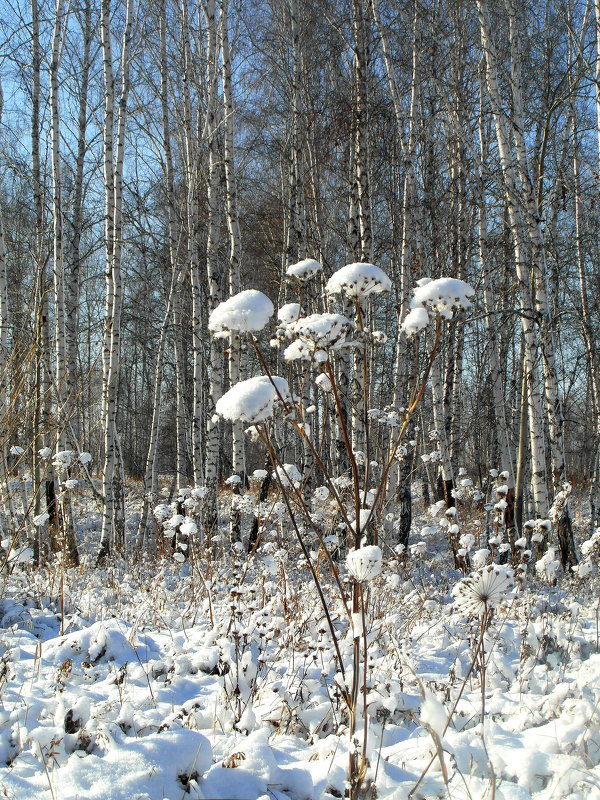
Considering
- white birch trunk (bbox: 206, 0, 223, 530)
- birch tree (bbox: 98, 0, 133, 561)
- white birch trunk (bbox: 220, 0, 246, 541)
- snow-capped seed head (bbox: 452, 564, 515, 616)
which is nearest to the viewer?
snow-capped seed head (bbox: 452, 564, 515, 616)

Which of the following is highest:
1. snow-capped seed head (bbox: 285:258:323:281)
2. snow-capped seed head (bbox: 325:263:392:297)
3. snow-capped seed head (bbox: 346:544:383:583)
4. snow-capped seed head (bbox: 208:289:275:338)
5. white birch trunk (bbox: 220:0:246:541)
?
white birch trunk (bbox: 220:0:246:541)

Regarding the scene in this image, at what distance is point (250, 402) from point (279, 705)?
A: 5.29ft

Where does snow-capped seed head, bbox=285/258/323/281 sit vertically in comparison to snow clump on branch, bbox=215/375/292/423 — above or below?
above

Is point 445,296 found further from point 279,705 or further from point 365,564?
point 279,705

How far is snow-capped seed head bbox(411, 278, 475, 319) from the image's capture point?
1.87 metres

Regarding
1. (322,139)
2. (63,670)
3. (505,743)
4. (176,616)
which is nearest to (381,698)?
(505,743)

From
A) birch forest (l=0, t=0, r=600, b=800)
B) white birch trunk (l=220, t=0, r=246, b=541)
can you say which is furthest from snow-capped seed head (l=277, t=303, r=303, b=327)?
white birch trunk (l=220, t=0, r=246, b=541)

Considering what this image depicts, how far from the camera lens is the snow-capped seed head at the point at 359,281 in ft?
6.50

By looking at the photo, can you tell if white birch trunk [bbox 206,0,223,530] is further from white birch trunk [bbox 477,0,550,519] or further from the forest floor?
white birch trunk [bbox 477,0,550,519]

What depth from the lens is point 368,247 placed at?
7441 millimetres

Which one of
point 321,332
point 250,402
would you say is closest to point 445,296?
point 321,332

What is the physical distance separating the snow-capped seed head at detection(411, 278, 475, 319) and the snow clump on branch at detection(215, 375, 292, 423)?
625mm

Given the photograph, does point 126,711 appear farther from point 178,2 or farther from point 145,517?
point 178,2

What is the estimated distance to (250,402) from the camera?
5.58ft
